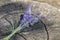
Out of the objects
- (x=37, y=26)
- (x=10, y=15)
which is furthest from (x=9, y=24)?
(x=37, y=26)

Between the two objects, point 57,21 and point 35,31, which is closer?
point 35,31

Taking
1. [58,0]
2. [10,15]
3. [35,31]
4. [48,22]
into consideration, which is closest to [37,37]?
[35,31]

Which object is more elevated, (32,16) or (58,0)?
(32,16)

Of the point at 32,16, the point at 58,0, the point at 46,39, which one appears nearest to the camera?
the point at 46,39

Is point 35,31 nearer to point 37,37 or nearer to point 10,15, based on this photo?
point 37,37

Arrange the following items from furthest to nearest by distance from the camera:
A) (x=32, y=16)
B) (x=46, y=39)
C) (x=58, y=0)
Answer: (x=58, y=0) → (x=32, y=16) → (x=46, y=39)

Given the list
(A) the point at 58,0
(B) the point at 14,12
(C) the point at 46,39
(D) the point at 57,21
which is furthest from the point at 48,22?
(A) the point at 58,0

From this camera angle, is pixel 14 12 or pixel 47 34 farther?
pixel 14 12

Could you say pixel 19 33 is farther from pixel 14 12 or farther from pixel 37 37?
pixel 14 12
